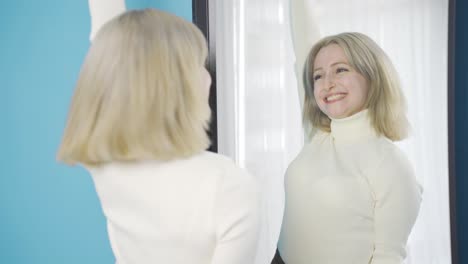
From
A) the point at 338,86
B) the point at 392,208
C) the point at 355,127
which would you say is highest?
the point at 338,86

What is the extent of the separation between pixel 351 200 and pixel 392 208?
0.31ft

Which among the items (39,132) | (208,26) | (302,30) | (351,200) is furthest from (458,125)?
(39,132)

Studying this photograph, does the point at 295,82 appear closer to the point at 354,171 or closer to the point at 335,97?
the point at 335,97

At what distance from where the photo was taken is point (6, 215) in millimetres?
1929

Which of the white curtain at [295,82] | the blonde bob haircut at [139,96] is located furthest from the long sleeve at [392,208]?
the blonde bob haircut at [139,96]

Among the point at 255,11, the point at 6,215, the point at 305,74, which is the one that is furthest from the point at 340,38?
the point at 6,215

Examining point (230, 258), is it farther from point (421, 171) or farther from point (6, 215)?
point (6, 215)

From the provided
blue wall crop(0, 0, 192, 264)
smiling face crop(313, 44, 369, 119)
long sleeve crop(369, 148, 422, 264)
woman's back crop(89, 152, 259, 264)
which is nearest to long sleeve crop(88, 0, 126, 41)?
woman's back crop(89, 152, 259, 264)

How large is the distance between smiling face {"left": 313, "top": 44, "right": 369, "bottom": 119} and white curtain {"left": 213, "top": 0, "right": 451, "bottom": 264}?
115 millimetres

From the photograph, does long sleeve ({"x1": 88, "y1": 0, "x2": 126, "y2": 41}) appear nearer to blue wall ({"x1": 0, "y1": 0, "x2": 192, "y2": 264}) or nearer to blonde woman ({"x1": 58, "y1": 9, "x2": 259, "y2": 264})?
blonde woman ({"x1": 58, "y1": 9, "x2": 259, "y2": 264})

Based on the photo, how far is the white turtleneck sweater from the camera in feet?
3.41

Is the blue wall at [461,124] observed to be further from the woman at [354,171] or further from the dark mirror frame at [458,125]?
the woman at [354,171]

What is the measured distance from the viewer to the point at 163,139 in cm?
84

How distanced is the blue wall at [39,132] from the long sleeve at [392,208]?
4.71 ft
